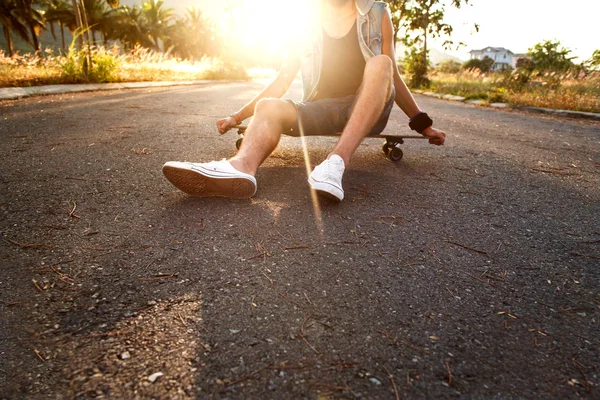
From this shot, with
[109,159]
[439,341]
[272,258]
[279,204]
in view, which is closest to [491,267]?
[439,341]

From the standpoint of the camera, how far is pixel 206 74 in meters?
15.1

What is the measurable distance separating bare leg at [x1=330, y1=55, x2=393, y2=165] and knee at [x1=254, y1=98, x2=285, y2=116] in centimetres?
40

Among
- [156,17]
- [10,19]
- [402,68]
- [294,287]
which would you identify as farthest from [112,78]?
[156,17]

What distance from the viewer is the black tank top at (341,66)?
236 cm

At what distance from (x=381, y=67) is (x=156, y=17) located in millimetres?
58682

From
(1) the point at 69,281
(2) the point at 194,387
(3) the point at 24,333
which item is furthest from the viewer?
(1) the point at 69,281

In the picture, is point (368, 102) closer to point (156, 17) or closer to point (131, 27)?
point (131, 27)

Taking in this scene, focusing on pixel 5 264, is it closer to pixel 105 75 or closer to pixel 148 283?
pixel 148 283

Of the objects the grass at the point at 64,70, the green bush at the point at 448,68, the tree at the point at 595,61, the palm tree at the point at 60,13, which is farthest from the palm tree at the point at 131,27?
the tree at the point at 595,61

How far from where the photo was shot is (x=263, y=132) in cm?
194

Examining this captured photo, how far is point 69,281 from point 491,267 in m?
1.44

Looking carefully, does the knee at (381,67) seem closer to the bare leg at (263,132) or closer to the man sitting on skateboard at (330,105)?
the man sitting on skateboard at (330,105)

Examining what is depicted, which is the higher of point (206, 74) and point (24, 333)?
point (206, 74)

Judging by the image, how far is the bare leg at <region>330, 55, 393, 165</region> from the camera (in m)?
1.94
